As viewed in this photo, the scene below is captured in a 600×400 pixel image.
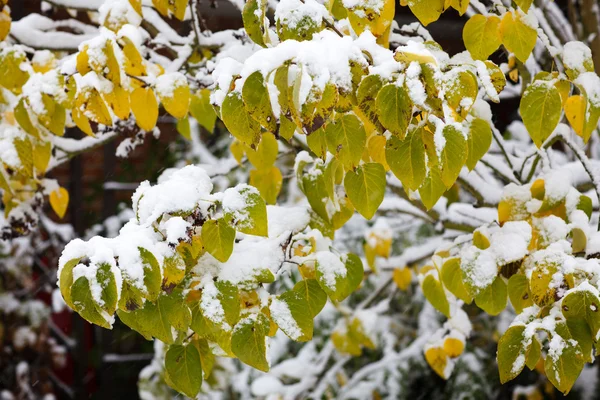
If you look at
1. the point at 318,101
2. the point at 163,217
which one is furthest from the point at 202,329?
the point at 318,101

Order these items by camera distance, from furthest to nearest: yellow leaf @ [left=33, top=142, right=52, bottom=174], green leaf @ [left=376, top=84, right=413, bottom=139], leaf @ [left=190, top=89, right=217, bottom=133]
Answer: leaf @ [left=190, top=89, right=217, bottom=133] < yellow leaf @ [left=33, top=142, right=52, bottom=174] < green leaf @ [left=376, top=84, right=413, bottom=139]

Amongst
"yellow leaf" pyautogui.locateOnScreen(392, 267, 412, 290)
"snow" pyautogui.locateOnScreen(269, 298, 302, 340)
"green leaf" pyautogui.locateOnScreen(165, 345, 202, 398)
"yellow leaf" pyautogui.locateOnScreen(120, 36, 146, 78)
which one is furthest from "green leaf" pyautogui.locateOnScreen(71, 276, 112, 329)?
"yellow leaf" pyautogui.locateOnScreen(392, 267, 412, 290)

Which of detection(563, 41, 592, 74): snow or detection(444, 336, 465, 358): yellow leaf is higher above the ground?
detection(563, 41, 592, 74): snow

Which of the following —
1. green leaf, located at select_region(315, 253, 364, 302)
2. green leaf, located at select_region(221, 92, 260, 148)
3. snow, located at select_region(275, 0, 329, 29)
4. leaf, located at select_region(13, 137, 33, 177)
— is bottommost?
leaf, located at select_region(13, 137, 33, 177)

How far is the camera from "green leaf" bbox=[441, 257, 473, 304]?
1.50m

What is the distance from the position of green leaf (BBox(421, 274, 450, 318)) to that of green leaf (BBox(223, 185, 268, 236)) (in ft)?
2.00

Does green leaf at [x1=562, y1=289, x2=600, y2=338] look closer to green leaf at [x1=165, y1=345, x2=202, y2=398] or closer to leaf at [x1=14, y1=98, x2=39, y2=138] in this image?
green leaf at [x1=165, y1=345, x2=202, y2=398]

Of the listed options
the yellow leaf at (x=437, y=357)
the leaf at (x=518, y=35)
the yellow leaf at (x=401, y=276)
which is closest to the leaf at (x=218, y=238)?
the leaf at (x=518, y=35)

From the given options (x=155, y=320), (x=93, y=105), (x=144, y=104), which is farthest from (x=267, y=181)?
(x=155, y=320)

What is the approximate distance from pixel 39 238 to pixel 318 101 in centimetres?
342

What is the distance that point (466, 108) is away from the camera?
46.6 inches

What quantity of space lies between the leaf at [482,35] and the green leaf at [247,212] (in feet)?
1.84

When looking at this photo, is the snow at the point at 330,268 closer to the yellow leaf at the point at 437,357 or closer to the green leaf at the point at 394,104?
the green leaf at the point at 394,104

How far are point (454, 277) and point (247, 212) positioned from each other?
1.79 feet
